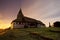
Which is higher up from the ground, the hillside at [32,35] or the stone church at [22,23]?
the stone church at [22,23]

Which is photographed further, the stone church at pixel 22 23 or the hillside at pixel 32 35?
the stone church at pixel 22 23

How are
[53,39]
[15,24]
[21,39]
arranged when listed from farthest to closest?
[15,24]
[21,39]
[53,39]

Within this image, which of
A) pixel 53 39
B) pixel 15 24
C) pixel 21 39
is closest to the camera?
pixel 53 39

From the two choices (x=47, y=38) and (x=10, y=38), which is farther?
(x=10, y=38)

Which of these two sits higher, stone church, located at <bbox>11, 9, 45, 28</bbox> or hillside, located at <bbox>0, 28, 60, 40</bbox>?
stone church, located at <bbox>11, 9, 45, 28</bbox>

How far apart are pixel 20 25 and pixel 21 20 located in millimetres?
3069

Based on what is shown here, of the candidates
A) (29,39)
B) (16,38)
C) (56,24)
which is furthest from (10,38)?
(56,24)

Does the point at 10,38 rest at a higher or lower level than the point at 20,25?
lower

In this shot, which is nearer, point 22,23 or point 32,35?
point 32,35

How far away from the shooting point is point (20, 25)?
242ft

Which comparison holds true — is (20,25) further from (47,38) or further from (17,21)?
(47,38)

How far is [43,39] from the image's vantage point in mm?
39875

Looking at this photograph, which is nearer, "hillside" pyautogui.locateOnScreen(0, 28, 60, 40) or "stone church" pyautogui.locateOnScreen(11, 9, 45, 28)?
"hillside" pyautogui.locateOnScreen(0, 28, 60, 40)

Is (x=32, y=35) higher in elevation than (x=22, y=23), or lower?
lower
